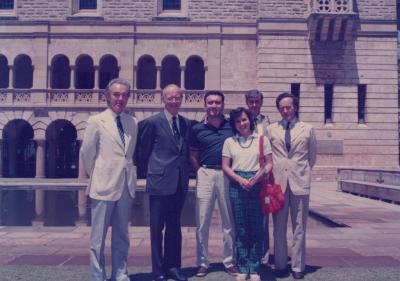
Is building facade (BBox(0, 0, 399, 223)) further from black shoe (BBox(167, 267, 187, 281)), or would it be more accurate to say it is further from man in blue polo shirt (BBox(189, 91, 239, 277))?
black shoe (BBox(167, 267, 187, 281))

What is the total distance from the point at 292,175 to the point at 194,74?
70.9 feet

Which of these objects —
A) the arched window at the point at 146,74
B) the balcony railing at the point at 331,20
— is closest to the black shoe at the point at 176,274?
the balcony railing at the point at 331,20

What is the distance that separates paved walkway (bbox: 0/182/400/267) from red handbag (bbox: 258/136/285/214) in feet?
4.67

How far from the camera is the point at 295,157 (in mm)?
5734

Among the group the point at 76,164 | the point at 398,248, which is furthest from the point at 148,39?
the point at 398,248

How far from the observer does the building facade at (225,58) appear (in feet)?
78.8

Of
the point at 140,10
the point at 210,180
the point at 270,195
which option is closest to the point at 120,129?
the point at 210,180

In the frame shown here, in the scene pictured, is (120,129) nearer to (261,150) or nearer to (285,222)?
(261,150)

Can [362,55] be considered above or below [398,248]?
above

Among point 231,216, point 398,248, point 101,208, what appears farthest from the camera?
point 398,248

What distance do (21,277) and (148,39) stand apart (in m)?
21.4

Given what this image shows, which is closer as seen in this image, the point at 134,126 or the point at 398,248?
the point at 134,126

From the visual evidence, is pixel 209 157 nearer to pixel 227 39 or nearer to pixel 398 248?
pixel 398 248

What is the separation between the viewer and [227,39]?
82.3ft
